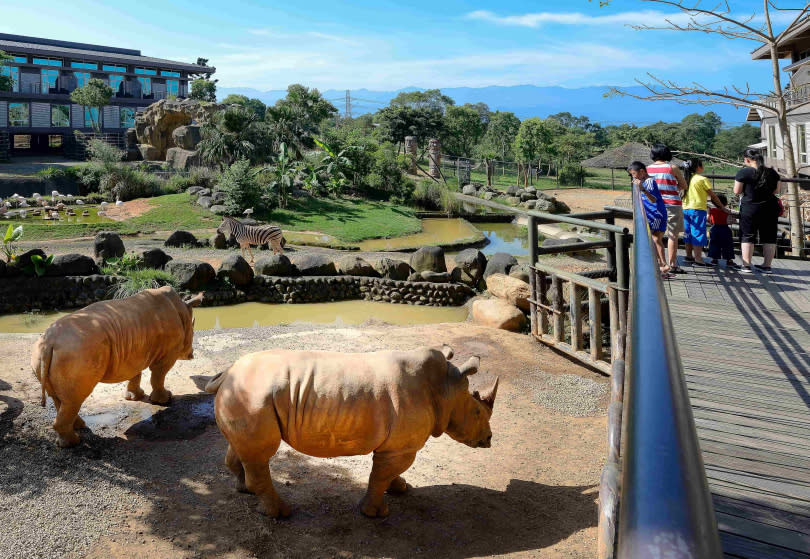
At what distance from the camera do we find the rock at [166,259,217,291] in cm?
1345

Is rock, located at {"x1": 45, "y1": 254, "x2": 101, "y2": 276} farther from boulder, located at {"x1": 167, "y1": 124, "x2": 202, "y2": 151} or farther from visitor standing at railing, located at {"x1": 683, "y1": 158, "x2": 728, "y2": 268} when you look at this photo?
boulder, located at {"x1": 167, "y1": 124, "x2": 202, "y2": 151}

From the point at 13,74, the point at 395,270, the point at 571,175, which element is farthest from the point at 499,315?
the point at 13,74

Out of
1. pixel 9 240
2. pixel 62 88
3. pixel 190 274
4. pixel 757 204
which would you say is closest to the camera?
pixel 757 204

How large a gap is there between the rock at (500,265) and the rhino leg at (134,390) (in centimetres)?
818

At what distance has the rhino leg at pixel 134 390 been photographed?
7.27m

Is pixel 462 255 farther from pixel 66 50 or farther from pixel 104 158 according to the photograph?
pixel 66 50

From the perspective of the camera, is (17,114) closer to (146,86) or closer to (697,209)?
(146,86)

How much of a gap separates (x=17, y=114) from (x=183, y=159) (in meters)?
15.4

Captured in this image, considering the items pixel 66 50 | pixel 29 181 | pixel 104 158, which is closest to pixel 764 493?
pixel 104 158

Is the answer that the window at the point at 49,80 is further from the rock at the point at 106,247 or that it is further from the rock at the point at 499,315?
the rock at the point at 499,315

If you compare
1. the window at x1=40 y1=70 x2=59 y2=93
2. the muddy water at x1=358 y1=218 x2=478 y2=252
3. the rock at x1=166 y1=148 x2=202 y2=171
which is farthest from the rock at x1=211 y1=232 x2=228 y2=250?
the window at x1=40 y1=70 x2=59 y2=93

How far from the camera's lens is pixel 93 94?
37188 mm

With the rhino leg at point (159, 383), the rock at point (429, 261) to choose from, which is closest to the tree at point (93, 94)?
the rock at point (429, 261)

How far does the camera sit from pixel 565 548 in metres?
4.35
